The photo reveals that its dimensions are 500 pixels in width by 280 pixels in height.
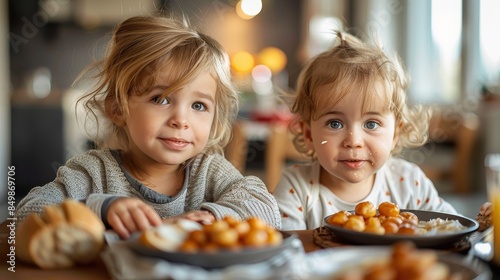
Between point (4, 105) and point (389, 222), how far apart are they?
516cm

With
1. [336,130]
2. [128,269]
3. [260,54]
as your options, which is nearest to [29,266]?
[128,269]

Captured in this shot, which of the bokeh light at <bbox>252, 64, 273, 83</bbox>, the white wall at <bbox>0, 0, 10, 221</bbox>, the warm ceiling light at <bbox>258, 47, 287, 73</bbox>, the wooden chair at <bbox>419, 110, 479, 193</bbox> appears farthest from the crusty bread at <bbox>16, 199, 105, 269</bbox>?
the warm ceiling light at <bbox>258, 47, 287, 73</bbox>

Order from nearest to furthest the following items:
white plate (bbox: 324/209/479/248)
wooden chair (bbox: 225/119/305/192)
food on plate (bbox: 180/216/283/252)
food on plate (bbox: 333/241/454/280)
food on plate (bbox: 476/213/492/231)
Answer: food on plate (bbox: 333/241/454/280) < food on plate (bbox: 180/216/283/252) < white plate (bbox: 324/209/479/248) < food on plate (bbox: 476/213/492/231) < wooden chair (bbox: 225/119/305/192)

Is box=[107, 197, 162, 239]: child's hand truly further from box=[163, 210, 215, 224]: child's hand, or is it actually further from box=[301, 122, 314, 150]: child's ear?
box=[301, 122, 314, 150]: child's ear

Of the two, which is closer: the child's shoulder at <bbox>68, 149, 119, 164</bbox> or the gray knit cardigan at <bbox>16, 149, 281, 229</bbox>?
the gray knit cardigan at <bbox>16, 149, 281, 229</bbox>

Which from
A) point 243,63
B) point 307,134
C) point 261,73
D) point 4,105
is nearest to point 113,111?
point 307,134

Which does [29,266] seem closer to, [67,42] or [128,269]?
[128,269]

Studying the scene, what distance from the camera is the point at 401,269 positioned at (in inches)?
23.6

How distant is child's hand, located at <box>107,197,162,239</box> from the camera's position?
869mm

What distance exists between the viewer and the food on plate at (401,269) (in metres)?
0.59

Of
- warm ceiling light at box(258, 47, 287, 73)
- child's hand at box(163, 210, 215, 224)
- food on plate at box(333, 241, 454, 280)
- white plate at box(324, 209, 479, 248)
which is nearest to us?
food on plate at box(333, 241, 454, 280)

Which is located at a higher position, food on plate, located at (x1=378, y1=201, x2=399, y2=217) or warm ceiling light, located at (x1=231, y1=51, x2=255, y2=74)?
warm ceiling light, located at (x1=231, y1=51, x2=255, y2=74)

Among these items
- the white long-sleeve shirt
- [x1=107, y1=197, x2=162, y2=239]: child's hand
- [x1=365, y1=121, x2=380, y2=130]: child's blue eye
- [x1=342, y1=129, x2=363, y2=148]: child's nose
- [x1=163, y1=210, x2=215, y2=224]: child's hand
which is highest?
[x1=365, y1=121, x2=380, y2=130]: child's blue eye

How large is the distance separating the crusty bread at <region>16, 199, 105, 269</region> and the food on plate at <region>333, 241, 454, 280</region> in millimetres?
345
